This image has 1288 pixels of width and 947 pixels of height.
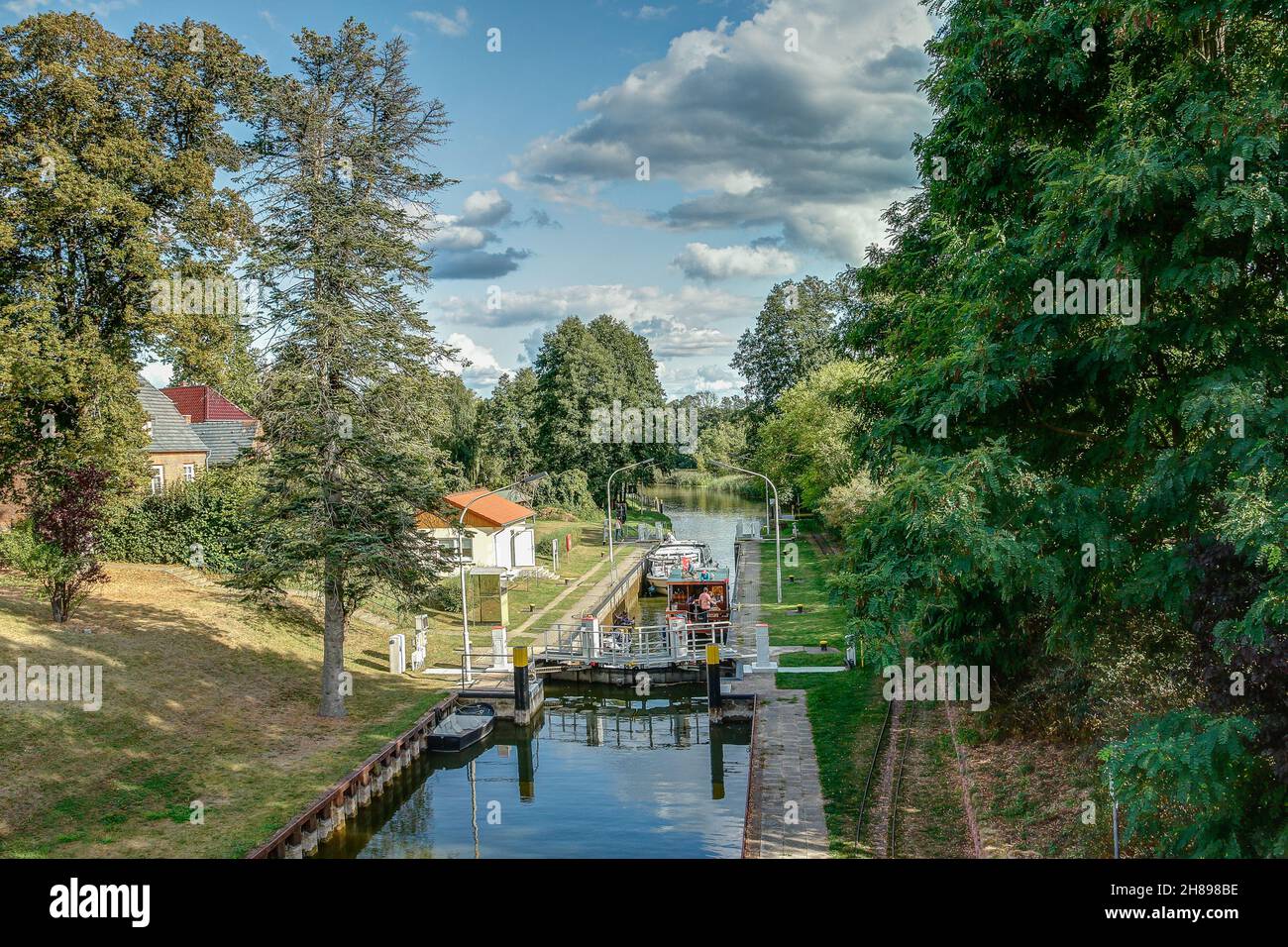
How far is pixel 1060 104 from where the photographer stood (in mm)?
12961

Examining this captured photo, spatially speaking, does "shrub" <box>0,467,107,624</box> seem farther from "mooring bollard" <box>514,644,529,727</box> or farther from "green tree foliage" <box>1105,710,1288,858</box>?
"green tree foliage" <box>1105,710,1288,858</box>

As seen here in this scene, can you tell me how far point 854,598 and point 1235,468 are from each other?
515 cm

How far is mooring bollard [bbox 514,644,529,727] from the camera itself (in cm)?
2394

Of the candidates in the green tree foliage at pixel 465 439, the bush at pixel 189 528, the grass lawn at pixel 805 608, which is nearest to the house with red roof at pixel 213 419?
the green tree foliage at pixel 465 439

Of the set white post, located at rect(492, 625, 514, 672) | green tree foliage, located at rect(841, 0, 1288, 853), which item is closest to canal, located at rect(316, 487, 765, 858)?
white post, located at rect(492, 625, 514, 672)

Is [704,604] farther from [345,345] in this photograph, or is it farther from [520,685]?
[345,345]

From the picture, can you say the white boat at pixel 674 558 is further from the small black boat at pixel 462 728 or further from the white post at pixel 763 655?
the small black boat at pixel 462 728

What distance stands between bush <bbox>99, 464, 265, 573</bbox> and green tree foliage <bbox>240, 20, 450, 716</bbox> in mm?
12106

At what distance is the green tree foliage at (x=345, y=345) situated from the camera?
784 inches

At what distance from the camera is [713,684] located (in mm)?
23734
